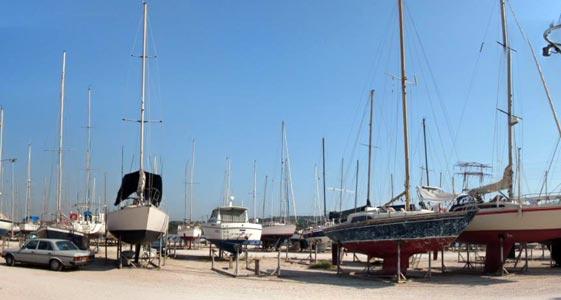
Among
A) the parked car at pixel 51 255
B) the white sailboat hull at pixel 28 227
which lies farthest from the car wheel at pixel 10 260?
the white sailboat hull at pixel 28 227

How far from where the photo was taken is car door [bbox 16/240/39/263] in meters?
26.2

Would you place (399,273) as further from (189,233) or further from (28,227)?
(28,227)

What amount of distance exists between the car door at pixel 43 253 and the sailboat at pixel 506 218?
60.8 feet

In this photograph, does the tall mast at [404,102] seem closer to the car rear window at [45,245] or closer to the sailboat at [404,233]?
the sailboat at [404,233]

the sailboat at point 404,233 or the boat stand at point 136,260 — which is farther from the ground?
the sailboat at point 404,233

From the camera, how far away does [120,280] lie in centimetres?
2223

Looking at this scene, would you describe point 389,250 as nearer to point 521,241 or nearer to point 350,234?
point 350,234

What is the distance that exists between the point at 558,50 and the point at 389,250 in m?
13.0

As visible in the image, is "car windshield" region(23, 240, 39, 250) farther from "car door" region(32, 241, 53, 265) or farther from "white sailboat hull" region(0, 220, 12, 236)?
"white sailboat hull" region(0, 220, 12, 236)

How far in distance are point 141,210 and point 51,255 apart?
4.42m

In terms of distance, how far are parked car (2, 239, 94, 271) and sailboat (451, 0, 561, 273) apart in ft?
56.3

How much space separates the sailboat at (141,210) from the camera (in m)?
27.3

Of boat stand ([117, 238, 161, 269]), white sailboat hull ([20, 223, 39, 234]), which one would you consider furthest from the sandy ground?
white sailboat hull ([20, 223, 39, 234])

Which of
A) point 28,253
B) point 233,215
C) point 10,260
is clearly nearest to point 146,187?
point 28,253
